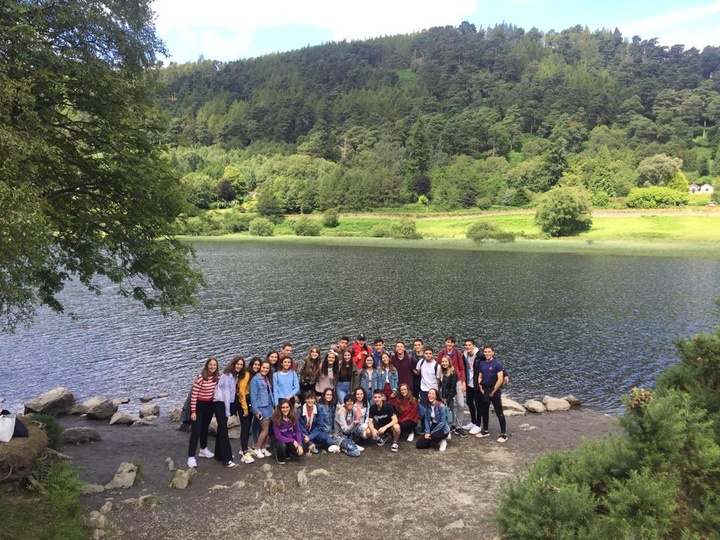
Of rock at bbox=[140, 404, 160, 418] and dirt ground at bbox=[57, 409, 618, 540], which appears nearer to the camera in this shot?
dirt ground at bbox=[57, 409, 618, 540]

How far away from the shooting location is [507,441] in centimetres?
1491

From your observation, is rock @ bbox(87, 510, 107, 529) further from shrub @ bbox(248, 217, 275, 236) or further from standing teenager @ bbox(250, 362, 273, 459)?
shrub @ bbox(248, 217, 275, 236)

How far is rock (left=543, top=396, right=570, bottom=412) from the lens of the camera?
20062 millimetres

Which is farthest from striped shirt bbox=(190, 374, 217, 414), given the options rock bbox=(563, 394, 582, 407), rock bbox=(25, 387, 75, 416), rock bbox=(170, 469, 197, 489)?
rock bbox=(563, 394, 582, 407)

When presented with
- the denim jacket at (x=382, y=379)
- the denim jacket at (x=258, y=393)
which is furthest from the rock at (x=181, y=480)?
the denim jacket at (x=382, y=379)

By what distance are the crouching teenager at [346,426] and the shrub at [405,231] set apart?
346 ft

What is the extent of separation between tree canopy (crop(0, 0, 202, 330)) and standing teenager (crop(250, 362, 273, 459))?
11.9ft

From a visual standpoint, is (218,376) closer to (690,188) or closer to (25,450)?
(25,450)

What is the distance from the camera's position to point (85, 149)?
521 inches

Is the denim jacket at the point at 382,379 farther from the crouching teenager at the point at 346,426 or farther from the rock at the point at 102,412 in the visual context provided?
the rock at the point at 102,412

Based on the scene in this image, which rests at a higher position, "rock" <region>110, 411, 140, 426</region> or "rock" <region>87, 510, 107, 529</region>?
"rock" <region>87, 510, 107, 529</region>

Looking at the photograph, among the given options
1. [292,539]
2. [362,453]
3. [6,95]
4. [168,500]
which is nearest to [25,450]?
[168,500]

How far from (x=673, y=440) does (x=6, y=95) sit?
1273cm

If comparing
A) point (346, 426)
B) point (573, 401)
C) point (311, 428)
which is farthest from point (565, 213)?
point (311, 428)
